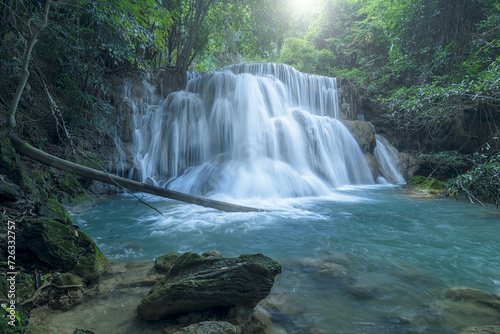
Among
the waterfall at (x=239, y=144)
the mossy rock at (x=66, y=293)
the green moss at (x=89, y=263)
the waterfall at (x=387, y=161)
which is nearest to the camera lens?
the mossy rock at (x=66, y=293)

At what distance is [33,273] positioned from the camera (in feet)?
8.35

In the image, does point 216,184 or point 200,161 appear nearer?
point 216,184

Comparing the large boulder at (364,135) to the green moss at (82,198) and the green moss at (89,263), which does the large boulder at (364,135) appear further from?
the green moss at (89,263)

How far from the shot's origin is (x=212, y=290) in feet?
7.46

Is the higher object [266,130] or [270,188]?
[266,130]

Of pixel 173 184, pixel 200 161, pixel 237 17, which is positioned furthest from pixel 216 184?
pixel 237 17

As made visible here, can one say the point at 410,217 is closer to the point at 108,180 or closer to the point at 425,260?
the point at 425,260

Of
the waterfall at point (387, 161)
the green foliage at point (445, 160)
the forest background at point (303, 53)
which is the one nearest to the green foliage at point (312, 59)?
the forest background at point (303, 53)

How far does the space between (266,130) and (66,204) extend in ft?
26.2

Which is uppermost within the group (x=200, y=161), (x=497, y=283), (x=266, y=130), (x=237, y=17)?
(x=237, y=17)

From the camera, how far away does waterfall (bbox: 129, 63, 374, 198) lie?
9.45 m

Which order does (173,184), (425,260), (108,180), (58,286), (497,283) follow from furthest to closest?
(173,184) < (425,260) < (108,180) < (497,283) < (58,286)

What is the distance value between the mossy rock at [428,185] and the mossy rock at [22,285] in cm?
1154

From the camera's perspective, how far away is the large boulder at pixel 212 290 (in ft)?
7.34
